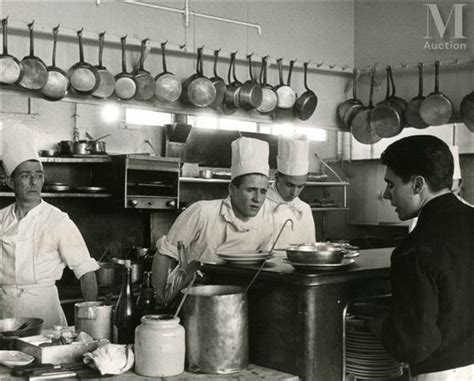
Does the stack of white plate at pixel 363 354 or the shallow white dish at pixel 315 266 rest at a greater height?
the shallow white dish at pixel 315 266

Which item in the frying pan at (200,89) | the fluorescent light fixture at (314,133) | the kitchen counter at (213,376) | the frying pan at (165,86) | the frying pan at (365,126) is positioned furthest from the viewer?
the fluorescent light fixture at (314,133)

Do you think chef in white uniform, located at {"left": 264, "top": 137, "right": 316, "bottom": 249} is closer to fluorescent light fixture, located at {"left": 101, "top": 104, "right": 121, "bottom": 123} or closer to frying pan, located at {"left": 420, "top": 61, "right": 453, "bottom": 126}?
fluorescent light fixture, located at {"left": 101, "top": 104, "right": 121, "bottom": 123}

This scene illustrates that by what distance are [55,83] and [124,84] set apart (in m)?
0.69

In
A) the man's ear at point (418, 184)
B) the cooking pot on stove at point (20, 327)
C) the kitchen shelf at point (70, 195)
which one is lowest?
the cooking pot on stove at point (20, 327)

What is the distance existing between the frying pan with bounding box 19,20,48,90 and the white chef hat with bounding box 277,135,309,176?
2.12m

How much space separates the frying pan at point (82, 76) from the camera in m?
5.50

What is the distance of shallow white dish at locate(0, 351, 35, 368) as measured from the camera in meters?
2.02

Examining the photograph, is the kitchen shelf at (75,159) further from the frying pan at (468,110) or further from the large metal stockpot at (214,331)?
the frying pan at (468,110)

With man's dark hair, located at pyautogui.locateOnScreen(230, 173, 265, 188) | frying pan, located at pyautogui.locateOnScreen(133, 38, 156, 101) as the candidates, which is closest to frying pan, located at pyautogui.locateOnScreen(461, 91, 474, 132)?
frying pan, located at pyautogui.locateOnScreen(133, 38, 156, 101)

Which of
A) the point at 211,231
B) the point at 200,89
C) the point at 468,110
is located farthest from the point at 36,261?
the point at 468,110

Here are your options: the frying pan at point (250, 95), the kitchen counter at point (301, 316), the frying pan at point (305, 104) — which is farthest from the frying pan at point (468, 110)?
the kitchen counter at point (301, 316)

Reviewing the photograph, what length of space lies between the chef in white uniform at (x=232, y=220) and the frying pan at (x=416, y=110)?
3658 millimetres

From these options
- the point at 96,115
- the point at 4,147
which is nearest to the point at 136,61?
the point at 96,115

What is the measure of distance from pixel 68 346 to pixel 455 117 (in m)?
5.81
